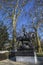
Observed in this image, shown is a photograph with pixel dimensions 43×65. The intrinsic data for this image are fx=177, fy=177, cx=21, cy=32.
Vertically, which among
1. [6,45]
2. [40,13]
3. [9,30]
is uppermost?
[40,13]

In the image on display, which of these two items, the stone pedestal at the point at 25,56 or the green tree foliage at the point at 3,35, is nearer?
the stone pedestal at the point at 25,56

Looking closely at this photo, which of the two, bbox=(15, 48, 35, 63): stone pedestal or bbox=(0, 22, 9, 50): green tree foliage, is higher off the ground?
bbox=(0, 22, 9, 50): green tree foliage

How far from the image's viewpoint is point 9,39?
34.5 meters

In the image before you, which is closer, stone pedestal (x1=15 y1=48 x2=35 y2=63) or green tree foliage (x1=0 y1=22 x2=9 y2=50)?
stone pedestal (x1=15 y1=48 x2=35 y2=63)

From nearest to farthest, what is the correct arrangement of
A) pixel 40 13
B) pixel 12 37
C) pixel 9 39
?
pixel 40 13 → pixel 12 37 → pixel 9 39

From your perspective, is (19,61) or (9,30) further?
(9,30)

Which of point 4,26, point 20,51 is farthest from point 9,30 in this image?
point 20,51

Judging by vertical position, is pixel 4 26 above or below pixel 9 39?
above

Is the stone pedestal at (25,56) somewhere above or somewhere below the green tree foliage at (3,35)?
below

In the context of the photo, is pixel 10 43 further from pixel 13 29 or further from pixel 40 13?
pixel 40 13

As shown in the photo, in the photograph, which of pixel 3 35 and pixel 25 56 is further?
pixel 3 35

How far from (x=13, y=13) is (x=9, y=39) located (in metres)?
5.80

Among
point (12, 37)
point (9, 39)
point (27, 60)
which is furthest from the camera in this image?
point (9, 39)

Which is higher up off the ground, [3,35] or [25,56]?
[3,35]
